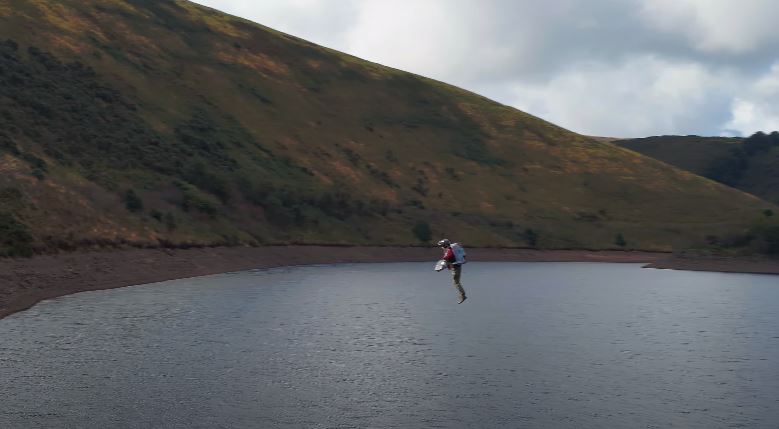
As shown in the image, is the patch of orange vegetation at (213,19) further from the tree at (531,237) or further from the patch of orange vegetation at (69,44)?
the tree at (531,237)

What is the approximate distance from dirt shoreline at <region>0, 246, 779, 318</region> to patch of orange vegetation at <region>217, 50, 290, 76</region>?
6221 centimetres

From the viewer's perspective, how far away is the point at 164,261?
71188mm

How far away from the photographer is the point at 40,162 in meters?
76.9

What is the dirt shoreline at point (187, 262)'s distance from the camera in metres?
53.2

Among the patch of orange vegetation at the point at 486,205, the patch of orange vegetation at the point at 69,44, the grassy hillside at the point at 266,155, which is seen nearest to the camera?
the grassy hillside at the point at 266,155

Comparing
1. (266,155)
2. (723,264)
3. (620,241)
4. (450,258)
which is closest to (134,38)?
(266,155)

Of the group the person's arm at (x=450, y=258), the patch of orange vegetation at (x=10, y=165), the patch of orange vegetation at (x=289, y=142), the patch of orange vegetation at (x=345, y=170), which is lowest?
the person's arm at (x=450, y=258)

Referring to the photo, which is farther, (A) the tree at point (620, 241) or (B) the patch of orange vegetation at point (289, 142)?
(B) the patch of orange vegetation at point (289, 142)

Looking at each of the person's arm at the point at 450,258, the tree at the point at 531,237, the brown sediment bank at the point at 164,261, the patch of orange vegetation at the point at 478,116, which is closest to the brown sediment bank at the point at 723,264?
the brown sediment bank at the point at 164,261

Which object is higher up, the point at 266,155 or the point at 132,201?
the point at 266,155

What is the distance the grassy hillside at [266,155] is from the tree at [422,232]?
0.72 feet

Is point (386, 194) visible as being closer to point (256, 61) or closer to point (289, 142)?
point (289, 142)

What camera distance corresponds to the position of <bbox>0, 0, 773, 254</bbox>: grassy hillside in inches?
3241

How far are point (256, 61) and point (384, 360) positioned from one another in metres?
130
